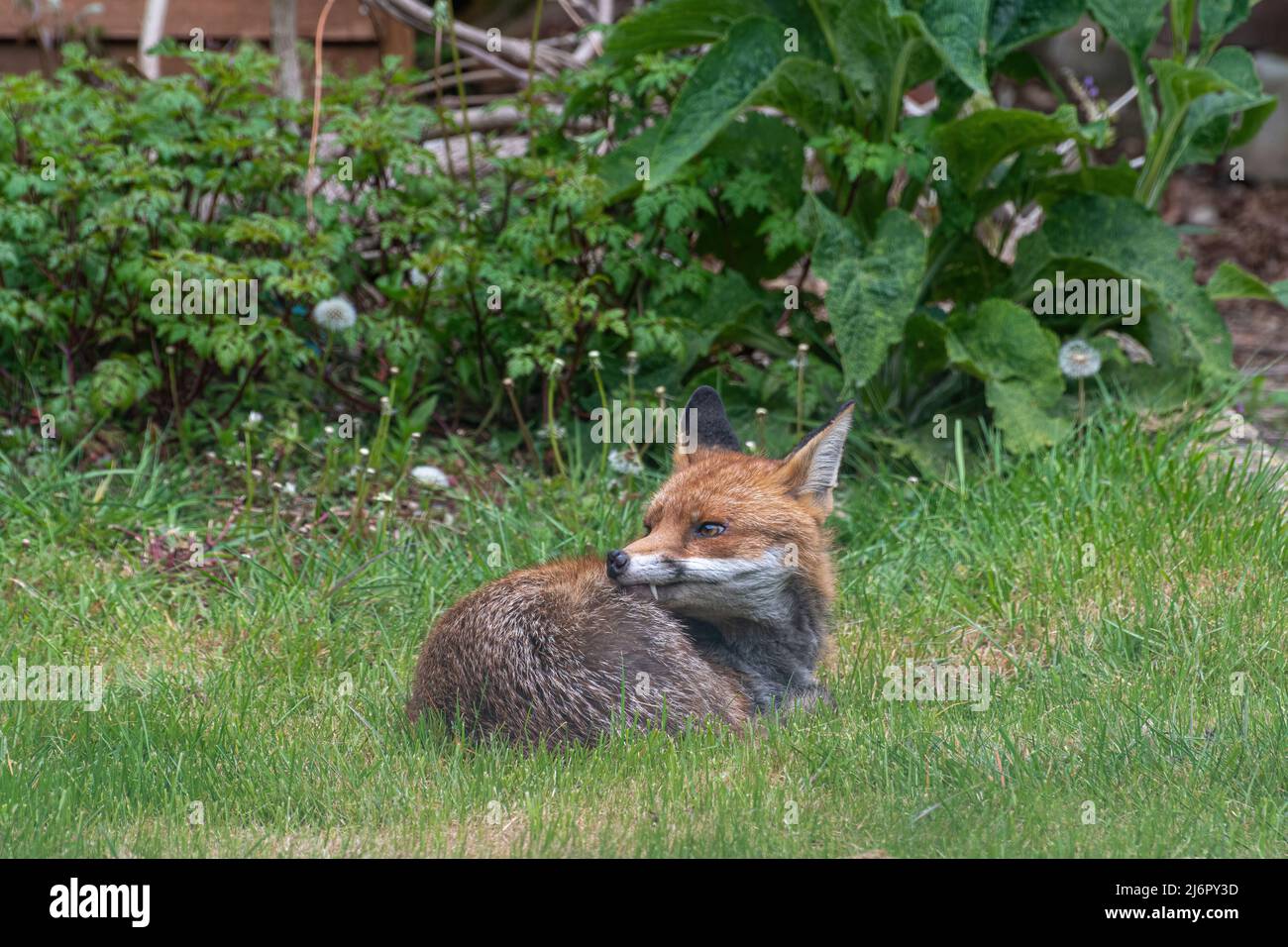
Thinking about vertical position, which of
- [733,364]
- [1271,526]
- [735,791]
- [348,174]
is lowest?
[735,791]

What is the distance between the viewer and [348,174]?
7164 mm

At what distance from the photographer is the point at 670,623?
438cm

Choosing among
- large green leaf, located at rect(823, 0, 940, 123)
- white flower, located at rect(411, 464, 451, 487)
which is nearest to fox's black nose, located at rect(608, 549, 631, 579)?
white flower, located at rect(411, 464, 451, 487)

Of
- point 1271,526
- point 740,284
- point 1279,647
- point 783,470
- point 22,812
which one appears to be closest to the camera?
point 22,812

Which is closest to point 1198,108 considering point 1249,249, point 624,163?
point 624,163

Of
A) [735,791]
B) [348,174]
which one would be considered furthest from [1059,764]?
[348,174]

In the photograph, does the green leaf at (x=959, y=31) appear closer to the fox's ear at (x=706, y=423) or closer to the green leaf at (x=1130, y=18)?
the green leaf at (x=1130, y=18)

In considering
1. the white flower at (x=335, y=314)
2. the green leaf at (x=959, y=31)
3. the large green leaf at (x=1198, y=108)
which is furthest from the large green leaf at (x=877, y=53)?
the white flower at (x=335, y=314)

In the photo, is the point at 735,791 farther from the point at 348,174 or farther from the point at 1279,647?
the point at 348,174

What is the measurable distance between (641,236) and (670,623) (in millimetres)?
3824

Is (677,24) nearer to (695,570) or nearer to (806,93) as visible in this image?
(806,93)

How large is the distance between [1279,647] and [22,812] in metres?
4.09

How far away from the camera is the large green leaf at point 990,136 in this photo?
21.5 ft

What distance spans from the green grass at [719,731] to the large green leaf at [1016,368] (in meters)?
0.20
